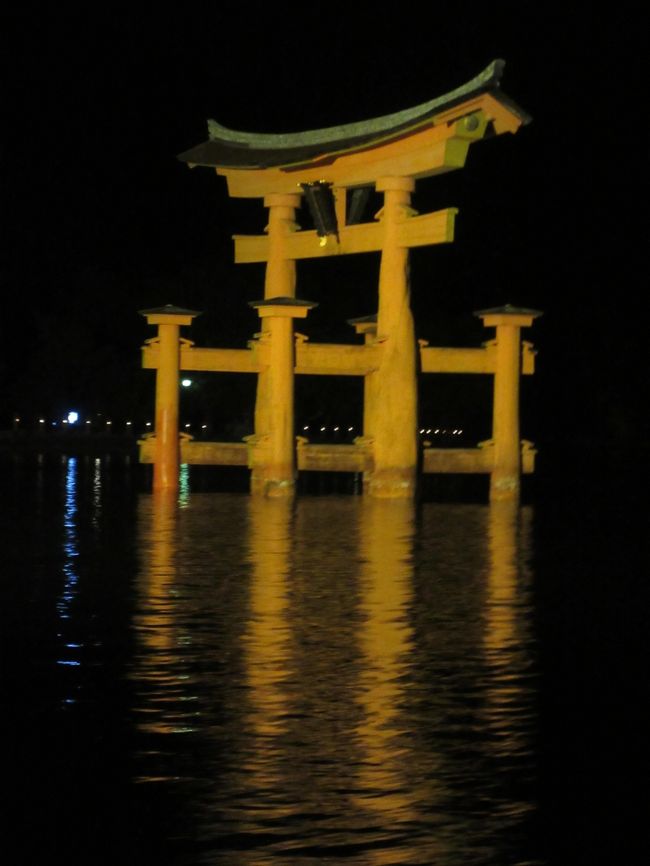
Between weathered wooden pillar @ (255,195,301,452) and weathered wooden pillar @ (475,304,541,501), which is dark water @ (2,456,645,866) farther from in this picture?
weathered wooden pillar @ (255,195,301,452)

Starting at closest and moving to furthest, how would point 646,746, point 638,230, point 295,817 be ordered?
point 295,817 → point 646,746 → point 638,230

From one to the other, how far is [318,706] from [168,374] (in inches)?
742

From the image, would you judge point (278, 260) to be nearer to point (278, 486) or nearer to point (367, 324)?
point (367, 324)

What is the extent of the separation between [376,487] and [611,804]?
19.4 metres

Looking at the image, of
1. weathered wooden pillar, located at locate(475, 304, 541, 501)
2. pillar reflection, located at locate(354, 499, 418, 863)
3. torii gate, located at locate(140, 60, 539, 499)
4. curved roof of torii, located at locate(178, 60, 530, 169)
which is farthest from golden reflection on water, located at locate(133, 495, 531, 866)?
weathered wooden pillar, located at locate(475, 304, 541, 501)

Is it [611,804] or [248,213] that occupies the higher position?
[248,213]

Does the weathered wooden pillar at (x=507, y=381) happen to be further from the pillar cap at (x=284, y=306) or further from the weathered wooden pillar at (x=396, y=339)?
the pillar cap at (x=284, y=306)

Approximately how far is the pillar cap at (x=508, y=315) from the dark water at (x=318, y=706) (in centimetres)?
819

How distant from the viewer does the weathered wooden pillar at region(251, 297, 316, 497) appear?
26.5m

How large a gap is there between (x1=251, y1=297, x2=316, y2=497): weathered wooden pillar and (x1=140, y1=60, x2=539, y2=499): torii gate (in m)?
0.02

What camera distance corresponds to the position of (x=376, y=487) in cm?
2709

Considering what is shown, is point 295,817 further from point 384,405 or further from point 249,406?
point 249,406

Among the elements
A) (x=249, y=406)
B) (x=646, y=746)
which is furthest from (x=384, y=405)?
(x=249, y=406)

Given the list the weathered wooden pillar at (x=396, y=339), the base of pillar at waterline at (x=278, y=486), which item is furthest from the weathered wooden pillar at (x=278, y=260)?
the weathered wooden pillar at (x=396, y=339)
